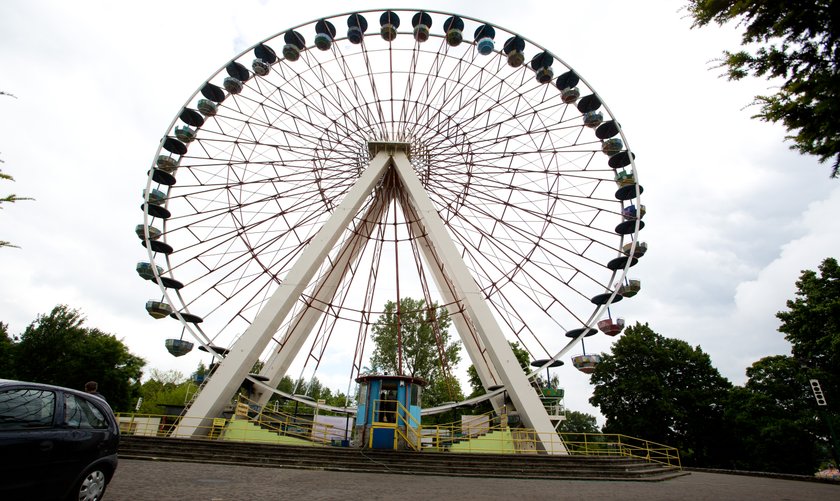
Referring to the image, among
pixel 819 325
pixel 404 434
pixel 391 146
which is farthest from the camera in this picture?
pixel 819 325

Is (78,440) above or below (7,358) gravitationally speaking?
below

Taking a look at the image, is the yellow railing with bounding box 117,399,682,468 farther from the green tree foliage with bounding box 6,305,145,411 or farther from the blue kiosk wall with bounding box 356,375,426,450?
the green tree foliage with bounding box 6,305,145,411

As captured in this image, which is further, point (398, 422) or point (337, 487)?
point (398, 422)

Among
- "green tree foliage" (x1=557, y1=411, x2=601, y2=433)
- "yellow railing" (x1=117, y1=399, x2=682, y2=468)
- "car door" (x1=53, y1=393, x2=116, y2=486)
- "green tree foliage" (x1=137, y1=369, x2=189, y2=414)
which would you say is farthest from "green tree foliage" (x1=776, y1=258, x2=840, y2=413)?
"green tree foliage" (x1=557, y1=411, x2=601, y2=433)

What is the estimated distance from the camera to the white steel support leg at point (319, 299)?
19.1m

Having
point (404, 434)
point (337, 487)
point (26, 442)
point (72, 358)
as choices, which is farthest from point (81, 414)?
point (72, 358)

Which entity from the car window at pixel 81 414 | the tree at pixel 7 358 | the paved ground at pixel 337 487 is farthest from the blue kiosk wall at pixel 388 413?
the tree at pixel 7 358

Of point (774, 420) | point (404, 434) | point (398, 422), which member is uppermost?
point (774, 420)

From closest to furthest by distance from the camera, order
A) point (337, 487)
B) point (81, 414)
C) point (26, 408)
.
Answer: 1. point (26, 408)
2. point (81, 414)
3. point (337, 487)

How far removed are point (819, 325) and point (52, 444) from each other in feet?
97.2

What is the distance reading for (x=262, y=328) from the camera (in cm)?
1480

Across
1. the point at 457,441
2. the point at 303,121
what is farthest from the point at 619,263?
the point at 303,121

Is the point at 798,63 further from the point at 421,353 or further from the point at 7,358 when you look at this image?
the point at 7,358

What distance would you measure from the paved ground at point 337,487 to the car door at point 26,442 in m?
1.48
